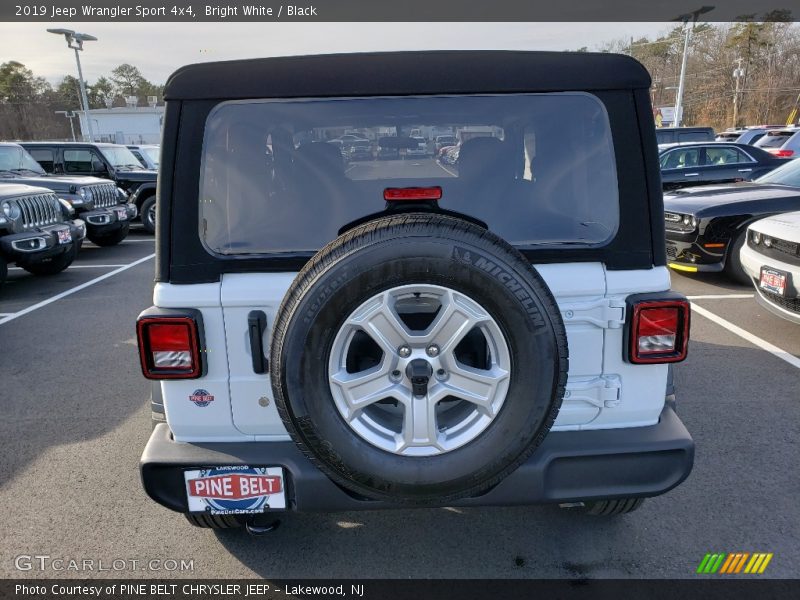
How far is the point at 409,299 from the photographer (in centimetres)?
200

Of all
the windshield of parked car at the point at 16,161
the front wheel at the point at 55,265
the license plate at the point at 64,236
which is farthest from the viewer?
the windshield of parked car at the point at 16,161

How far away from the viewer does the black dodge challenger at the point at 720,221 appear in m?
6.66

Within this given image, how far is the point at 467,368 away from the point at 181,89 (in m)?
1.37

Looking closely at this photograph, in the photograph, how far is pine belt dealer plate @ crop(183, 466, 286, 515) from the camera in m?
2.14

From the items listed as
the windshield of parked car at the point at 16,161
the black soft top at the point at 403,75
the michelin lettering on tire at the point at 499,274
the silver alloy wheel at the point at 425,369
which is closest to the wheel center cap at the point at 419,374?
the silver alloy wheel at the point at 425,369

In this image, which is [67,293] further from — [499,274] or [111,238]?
[499,274]

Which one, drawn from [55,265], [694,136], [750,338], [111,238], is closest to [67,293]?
[55,265]

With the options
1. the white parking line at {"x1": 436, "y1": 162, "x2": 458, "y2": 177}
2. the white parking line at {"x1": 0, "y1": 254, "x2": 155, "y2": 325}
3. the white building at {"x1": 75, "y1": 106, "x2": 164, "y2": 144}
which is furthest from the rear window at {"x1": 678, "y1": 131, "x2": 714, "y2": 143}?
the white building at {"x1": 75, "y1": 106, "x2": 164, "y2": 144}

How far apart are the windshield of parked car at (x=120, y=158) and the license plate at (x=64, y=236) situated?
534 cm

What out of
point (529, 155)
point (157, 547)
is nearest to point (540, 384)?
point (529, 155)

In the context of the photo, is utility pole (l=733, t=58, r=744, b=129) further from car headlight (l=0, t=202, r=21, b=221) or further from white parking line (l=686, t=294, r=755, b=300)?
car headlight (l=0, t=202, r=21, b=221)

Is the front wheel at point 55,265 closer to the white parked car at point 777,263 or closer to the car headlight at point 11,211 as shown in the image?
the car headlight at point 11,211

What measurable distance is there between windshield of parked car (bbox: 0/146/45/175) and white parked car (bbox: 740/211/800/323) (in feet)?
36.3

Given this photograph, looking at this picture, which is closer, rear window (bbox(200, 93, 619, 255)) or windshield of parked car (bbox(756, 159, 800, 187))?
rear window (bbox(200, 93, 619, 255))
